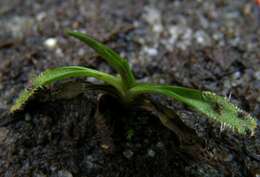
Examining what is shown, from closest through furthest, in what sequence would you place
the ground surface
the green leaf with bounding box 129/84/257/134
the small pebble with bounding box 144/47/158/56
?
the green leaf with bounding box 129/84/257/134 → the ground surface → the small pebble with bounding box 144/47/158/56

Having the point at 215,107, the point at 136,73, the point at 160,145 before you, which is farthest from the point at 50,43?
the point at 215,107

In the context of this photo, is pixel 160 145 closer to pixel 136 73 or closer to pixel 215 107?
pixel 215 107

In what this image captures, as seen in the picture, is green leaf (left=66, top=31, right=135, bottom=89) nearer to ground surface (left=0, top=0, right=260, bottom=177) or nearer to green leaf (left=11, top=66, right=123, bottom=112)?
green leaf (left=11, top=66, right=123, bottom=112)

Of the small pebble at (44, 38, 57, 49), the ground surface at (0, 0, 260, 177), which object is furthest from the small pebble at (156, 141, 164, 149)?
the small pebble at (44, 38, 57, 49)

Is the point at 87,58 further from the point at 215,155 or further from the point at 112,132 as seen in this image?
the point at 215,155

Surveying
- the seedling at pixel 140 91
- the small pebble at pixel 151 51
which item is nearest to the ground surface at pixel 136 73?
the small pebble at pixel 151 51

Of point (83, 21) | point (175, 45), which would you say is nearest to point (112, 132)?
point (175, 45)
